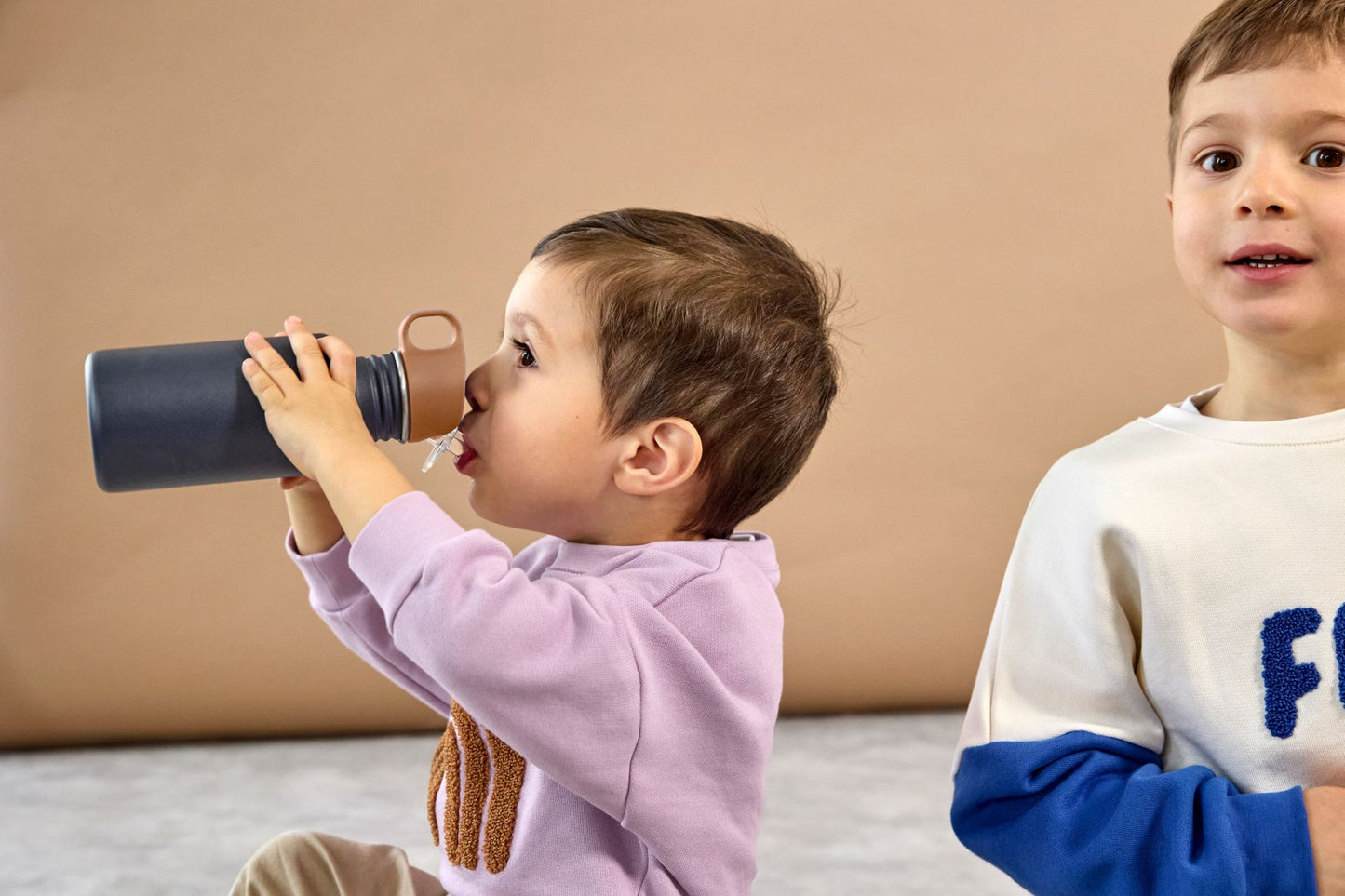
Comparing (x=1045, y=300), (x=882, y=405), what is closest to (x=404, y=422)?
(x=882, y=405)

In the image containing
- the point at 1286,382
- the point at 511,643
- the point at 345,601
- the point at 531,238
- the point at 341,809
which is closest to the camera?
the point at 511,643

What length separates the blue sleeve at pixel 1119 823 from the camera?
2.41 ft

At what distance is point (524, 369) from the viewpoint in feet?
2.81

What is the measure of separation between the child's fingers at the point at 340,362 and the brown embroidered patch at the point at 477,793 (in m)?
0.22

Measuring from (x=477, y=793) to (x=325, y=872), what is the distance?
14 cm

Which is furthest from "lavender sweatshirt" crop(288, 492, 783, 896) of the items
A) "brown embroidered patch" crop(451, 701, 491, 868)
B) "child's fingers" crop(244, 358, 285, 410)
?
"child's fingers" crop(244, 358, 285, 410)

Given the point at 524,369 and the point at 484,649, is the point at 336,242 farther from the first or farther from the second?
the point at 484,649

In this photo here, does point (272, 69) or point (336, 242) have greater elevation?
point (272, 69)

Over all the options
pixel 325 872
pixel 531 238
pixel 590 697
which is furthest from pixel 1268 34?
pixel 531 238

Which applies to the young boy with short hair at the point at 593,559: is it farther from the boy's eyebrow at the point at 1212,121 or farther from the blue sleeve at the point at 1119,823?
the boy's eyebrow at the point at 1212,121

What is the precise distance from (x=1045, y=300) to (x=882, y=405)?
0.79 ft

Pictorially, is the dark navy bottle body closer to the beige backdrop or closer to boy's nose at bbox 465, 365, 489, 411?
boy's nose at bbox 465, 365, 489, 411

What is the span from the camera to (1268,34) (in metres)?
0.80

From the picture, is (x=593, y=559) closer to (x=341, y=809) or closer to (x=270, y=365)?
(x=270, y=365)
